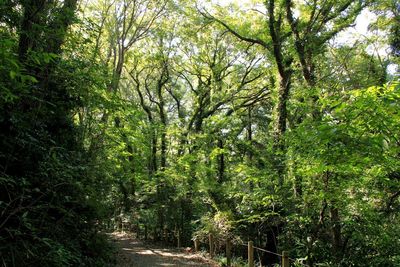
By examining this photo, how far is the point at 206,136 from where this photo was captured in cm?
1523

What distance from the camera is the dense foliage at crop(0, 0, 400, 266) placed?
4.41 m

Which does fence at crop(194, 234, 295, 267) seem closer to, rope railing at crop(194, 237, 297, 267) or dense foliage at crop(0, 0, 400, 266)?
rope railing at crop(194, 237, 297, 267)

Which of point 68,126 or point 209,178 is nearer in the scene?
point 68,126

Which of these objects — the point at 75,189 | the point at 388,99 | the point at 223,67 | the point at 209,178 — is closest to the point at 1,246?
the point at 75,189

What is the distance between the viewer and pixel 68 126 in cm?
718

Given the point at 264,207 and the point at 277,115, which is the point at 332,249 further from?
the point at 277,115

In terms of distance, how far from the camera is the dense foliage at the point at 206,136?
14.5ft

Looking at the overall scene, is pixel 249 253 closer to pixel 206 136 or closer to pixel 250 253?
pixel 250 253

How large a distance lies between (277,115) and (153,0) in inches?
295

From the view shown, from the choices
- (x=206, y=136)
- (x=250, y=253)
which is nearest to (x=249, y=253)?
(x=250, y=253)

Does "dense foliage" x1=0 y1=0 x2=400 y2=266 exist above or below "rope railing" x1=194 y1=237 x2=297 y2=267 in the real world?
above

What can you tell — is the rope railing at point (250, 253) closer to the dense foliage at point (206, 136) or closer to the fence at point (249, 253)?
the fence at point (249, 253)

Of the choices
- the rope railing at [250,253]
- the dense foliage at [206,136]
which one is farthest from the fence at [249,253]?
the dense foliage at [206,136]

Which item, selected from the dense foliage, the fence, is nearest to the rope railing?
the fence
